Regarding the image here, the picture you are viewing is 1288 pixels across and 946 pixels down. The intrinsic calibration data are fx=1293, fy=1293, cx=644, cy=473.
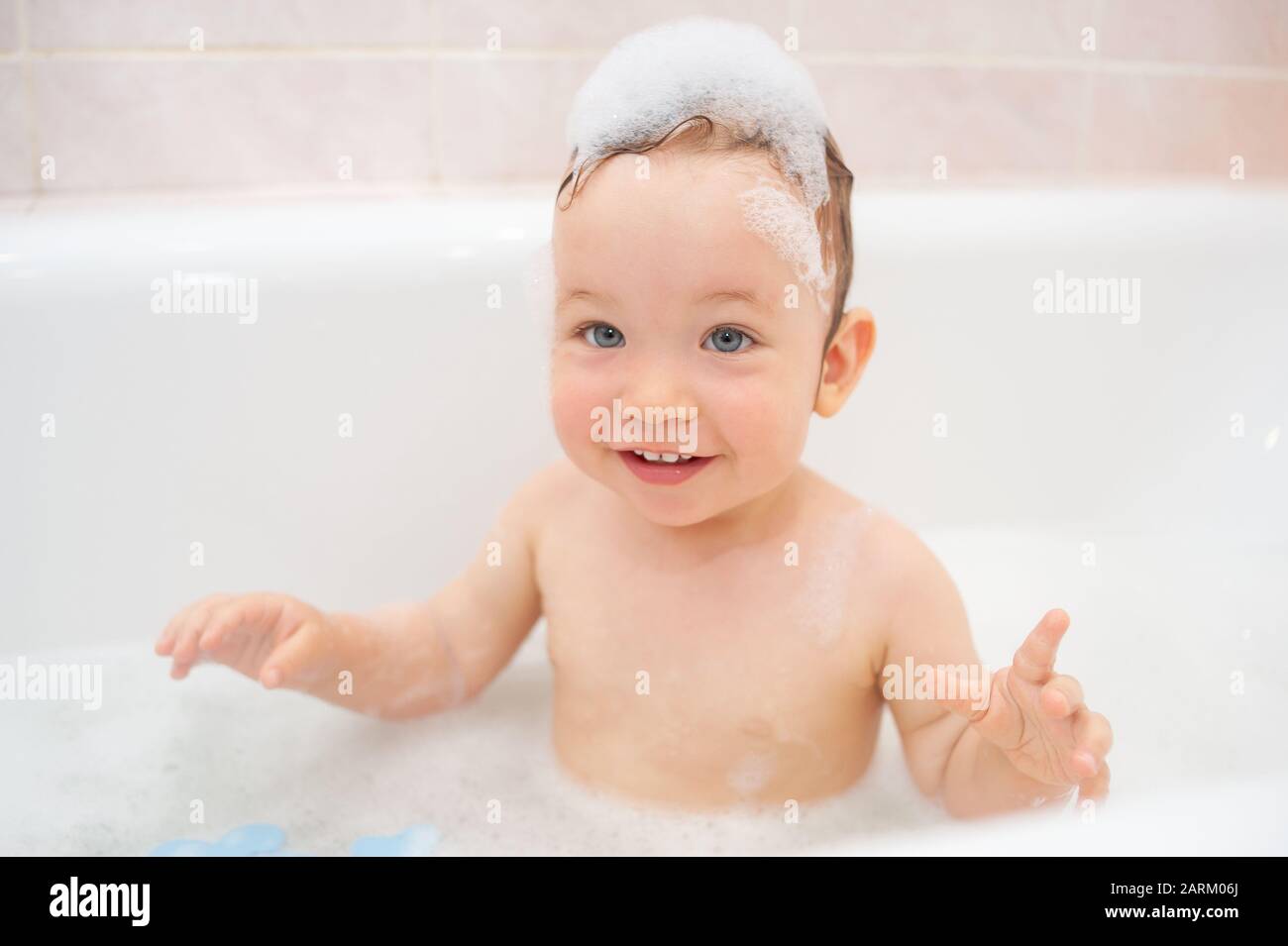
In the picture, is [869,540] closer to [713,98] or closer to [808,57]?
[713,98]

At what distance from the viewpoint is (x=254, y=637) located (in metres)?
0.94

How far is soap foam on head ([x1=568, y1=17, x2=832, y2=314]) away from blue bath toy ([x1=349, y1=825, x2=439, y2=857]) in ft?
1.74

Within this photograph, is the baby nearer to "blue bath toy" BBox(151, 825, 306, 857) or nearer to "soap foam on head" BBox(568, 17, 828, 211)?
"soap foam on head" BBox(568, 17, 828, 211)

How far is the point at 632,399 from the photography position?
2.73ft

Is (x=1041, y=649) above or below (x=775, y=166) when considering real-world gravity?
below

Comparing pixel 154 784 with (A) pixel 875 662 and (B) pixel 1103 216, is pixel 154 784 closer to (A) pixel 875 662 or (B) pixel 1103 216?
(A) pixel 875 662

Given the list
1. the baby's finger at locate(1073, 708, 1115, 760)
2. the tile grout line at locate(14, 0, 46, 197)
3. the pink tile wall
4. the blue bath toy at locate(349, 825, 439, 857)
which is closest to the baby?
the baby's finger at locate(1073, 708, 1115, 760)

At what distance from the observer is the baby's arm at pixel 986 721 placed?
0.73 meters

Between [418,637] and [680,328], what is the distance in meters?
0.39

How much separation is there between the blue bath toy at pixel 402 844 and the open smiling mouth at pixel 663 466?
375 millimetres

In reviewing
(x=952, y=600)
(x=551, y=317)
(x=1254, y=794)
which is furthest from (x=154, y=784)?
(x=1254, y=794)

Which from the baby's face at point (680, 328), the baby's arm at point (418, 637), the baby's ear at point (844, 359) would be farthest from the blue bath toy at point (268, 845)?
the baby's ear at point (844, 359)

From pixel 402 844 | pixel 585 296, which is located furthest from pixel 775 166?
pixel 402 844

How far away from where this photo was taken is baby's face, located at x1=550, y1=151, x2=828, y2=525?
0.81 metres
